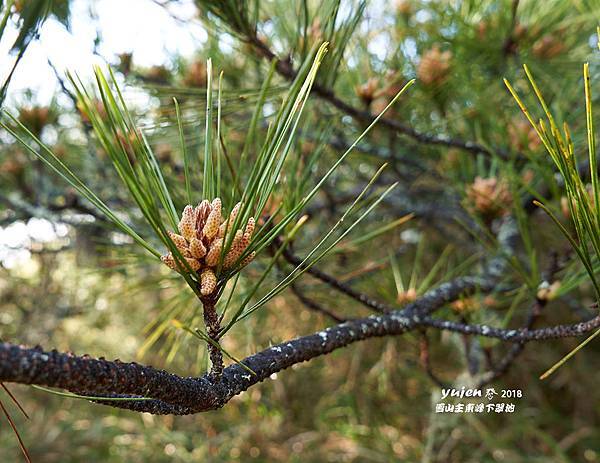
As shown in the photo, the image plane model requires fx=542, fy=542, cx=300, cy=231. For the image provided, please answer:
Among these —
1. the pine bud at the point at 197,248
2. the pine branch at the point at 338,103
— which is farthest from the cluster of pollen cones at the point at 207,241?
the pine branch at the point at 338,103

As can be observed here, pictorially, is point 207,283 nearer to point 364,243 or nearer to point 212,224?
point 212,224

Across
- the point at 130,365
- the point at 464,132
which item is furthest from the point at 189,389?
the point at 464,132

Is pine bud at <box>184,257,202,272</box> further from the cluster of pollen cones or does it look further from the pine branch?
the pine branch

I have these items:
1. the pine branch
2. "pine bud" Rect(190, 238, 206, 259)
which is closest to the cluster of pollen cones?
"pine bud" Rect(190, 238, 206, 259)

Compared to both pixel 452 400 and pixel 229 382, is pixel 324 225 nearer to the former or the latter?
pixel 452 400

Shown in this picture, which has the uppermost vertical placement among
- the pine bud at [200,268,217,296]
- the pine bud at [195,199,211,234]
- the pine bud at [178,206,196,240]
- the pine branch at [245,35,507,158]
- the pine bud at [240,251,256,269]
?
the pine branch at [245,35,507,158]

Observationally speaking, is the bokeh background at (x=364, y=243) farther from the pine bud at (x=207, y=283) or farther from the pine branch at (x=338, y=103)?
the pine bud at (x=207, y=283)

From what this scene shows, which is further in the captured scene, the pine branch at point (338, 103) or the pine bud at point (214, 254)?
the pine branch at point (338, 103)

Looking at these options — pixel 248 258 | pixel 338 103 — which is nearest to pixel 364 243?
pixel 338 103
